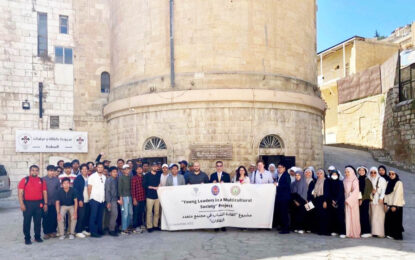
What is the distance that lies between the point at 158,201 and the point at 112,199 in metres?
1.11

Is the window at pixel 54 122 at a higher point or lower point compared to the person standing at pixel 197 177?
higher

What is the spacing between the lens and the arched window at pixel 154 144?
15422mm

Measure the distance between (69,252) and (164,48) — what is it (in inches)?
379

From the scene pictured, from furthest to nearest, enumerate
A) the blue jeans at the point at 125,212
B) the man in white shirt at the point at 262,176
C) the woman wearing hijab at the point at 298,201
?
the man in white shirt at the point at 262,176 → the blue jeans at the point at 125,212 → the woman wearing hijab at the point at 298,201

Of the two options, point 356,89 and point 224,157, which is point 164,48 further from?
point 356,89

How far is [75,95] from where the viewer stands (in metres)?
18.0

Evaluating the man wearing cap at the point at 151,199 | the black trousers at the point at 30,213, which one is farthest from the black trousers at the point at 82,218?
the man wearing cap at the point at 151,199

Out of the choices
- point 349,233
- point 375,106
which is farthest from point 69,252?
point 375,106

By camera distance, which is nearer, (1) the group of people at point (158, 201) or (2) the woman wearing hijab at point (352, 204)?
(1) the group of people at point (158, 201)

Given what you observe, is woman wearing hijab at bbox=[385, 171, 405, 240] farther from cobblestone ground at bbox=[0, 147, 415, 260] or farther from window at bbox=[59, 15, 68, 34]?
window at bbox=[59, 15, 68, 34]

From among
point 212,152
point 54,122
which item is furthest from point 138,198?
point 54,122

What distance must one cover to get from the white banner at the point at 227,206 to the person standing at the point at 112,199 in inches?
58.2

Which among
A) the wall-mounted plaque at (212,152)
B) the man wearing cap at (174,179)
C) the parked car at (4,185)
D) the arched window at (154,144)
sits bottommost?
the parked car at (4,185)

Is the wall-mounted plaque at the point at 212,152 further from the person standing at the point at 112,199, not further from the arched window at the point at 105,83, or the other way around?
the arched window at the point at 105,83
